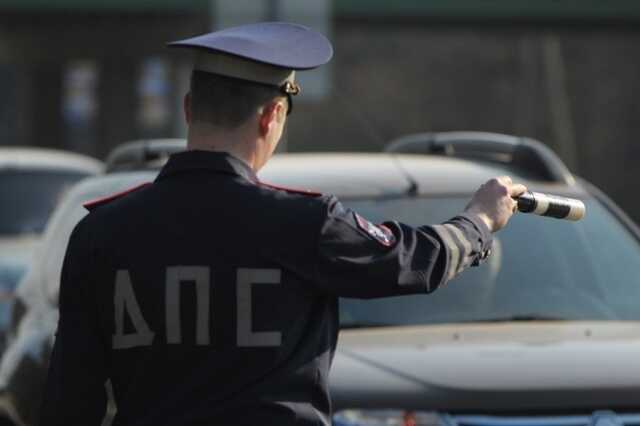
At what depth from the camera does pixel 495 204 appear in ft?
11.0

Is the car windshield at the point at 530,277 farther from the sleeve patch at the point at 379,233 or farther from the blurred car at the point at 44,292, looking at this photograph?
the sleeve patch at the point at 379,233

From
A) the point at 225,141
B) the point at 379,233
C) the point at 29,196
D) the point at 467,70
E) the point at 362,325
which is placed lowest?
the point at 467,70

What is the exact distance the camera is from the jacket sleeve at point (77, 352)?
3.27 m

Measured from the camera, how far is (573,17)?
110ft

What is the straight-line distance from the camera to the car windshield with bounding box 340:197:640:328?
17.6 feet

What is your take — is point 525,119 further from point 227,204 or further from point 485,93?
point 227,204

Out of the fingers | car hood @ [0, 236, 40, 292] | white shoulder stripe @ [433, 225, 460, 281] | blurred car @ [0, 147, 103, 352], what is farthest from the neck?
blurred car @ [0, 147, 103, 352]

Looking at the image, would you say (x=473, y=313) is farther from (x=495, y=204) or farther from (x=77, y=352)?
(x=77, y=352)

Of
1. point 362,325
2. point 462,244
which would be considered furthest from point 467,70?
point 462,244

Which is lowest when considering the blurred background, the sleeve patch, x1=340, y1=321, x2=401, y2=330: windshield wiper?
the blurred background

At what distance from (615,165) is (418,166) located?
31.1 metres

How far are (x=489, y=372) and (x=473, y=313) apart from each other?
2.88ft

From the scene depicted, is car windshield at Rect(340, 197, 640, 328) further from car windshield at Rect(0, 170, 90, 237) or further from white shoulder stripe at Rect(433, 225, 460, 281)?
car windshield at Rect(0, 170, 90, 237)

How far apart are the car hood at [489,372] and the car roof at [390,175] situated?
2.82 ft
